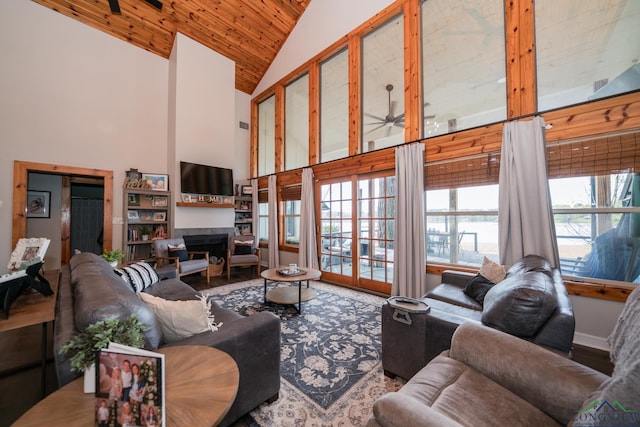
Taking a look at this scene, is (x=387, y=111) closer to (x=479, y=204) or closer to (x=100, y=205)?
(x=479, y=204)

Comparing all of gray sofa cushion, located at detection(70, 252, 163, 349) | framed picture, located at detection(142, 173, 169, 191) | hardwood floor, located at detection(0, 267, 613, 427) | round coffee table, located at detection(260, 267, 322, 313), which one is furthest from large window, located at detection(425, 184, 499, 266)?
framed picture, located at detection(142, 173, 169, 191)

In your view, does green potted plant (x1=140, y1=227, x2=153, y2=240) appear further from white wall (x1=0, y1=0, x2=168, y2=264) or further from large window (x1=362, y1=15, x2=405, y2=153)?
large window (x1=362, y1=15, x2=405, y2=153)

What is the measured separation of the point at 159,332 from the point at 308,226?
3547 millimetres

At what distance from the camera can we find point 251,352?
4.72ft

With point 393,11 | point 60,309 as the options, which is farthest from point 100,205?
point 393,11

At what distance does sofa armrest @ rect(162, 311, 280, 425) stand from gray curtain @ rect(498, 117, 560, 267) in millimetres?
2675

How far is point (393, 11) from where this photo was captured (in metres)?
3.73

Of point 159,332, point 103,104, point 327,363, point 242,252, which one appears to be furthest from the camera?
point 242,252

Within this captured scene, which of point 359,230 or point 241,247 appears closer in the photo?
point 359,230

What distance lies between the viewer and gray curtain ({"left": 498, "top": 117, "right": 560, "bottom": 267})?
2.45m

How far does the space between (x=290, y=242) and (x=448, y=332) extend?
424 centimetres

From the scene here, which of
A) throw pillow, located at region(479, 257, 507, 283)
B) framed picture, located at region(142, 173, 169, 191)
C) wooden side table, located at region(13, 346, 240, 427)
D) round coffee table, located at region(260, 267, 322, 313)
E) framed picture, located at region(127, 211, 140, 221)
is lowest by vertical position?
round coffee table, located at region(260, 267, 322, 313)

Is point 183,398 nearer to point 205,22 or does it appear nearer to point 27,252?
point 27,252

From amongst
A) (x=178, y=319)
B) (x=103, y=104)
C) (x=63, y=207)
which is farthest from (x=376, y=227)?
(x=63, y=207)
